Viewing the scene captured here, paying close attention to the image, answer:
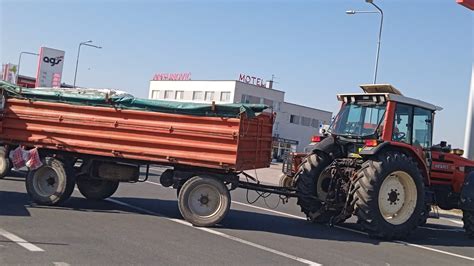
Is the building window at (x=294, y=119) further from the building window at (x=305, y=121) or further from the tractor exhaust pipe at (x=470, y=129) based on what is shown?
the tractor exhaust pipe at (x=470, y=129)

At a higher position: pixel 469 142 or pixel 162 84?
pixel 162 84

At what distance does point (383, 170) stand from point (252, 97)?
5414 cm

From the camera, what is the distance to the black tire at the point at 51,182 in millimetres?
10234

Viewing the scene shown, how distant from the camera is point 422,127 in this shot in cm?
1102

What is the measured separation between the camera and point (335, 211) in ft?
35.3

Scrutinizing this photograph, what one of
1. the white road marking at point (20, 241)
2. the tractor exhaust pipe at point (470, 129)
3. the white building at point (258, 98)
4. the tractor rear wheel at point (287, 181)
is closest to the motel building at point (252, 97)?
the white building at point (258, 98)

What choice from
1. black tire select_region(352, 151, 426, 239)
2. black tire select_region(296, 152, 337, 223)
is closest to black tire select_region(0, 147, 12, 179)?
black tire select_region(296, 152, 337, 223)

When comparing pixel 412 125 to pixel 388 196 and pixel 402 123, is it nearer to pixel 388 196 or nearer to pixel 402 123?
pixel 402 123

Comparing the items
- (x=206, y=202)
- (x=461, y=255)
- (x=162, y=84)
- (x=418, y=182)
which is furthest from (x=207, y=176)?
(x=162, y=84)

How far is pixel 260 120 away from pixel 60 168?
391 cm

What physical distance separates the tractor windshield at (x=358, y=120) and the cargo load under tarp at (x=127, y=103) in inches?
91.8

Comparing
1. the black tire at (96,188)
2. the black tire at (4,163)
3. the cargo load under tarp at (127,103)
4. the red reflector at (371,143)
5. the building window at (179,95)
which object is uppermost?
the building window at (179,95)

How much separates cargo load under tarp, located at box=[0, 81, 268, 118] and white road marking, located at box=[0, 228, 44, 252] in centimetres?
313

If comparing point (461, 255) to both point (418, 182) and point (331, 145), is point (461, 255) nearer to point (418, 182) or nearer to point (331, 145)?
point (418, 182)
